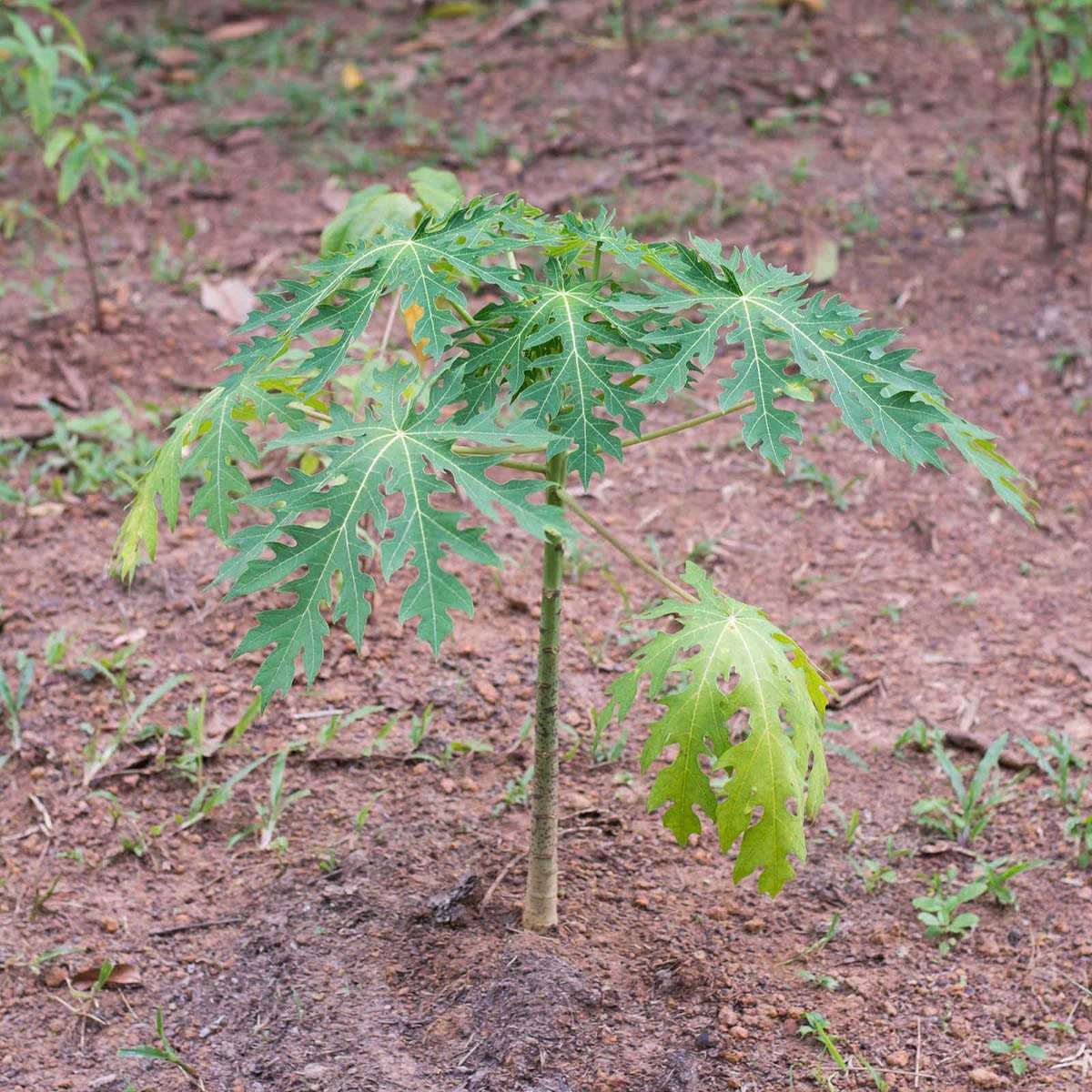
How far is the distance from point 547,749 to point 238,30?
603cm

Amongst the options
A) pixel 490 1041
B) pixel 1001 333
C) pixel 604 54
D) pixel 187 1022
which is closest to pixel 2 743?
pixel 187 1022

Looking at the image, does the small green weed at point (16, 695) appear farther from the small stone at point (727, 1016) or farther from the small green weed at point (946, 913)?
the small green weed at point (946, 913)

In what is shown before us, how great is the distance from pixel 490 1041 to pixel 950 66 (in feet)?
19.1

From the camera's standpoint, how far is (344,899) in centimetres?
287

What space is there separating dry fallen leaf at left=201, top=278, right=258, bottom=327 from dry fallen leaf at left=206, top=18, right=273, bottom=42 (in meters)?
2.63

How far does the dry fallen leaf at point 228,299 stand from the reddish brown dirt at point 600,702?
0.35 feet

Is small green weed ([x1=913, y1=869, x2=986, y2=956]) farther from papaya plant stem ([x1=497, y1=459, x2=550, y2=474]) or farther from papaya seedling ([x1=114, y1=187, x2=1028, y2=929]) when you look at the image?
papaya plant stem ([x1=497, y1=459, x2=550, y2=474])

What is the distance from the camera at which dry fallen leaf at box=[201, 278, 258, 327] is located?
5.05 m

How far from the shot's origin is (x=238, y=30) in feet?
23.5

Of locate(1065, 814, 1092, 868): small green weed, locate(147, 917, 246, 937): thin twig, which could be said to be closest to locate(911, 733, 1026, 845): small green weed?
locate(1065, 814, 1092, 868): small green weed

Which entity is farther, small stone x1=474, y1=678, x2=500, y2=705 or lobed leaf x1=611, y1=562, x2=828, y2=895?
small stone x1=474, y1=678, x2=500, y2=705

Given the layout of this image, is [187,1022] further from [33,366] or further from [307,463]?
[33,366]

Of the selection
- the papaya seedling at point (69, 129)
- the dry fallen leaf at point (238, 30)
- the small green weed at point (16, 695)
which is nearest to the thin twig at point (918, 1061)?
the small green weed at point (16, 695)

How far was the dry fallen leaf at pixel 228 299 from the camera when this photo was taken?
5051 millimetres
